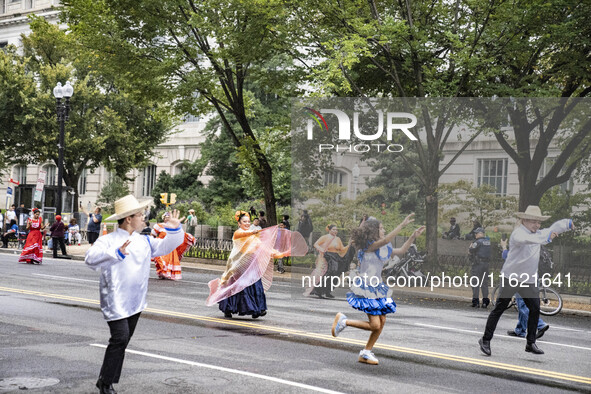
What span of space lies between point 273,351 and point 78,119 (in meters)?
35.5

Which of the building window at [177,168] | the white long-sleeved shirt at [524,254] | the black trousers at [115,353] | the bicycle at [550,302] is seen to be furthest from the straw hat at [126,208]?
the building window at [177,168]

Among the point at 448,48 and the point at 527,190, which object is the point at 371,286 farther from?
the point at 448,48

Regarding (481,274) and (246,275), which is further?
(481,274)

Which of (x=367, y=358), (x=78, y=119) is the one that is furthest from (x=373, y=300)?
(x=78, y=119)

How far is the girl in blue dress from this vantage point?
8.97 m

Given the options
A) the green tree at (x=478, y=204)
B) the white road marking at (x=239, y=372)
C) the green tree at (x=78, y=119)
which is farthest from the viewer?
the green tree at (x=78, y=119)

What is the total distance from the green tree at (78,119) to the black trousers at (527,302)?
33.0 metres

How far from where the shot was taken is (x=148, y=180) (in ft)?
170

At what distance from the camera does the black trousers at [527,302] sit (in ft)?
32.7

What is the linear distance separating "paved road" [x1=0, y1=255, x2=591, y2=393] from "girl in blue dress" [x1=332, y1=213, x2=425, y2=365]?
1.35 ft

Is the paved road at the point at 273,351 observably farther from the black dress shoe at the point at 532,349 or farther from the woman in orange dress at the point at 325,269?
the woman in orange dress at the point at 325,269

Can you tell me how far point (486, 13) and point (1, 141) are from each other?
103 feet

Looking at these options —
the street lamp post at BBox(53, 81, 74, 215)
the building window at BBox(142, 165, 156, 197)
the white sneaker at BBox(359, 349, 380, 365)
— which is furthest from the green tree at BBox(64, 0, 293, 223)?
the building window at BBox(142, 165, 156, 197)

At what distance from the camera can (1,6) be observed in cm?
5934
